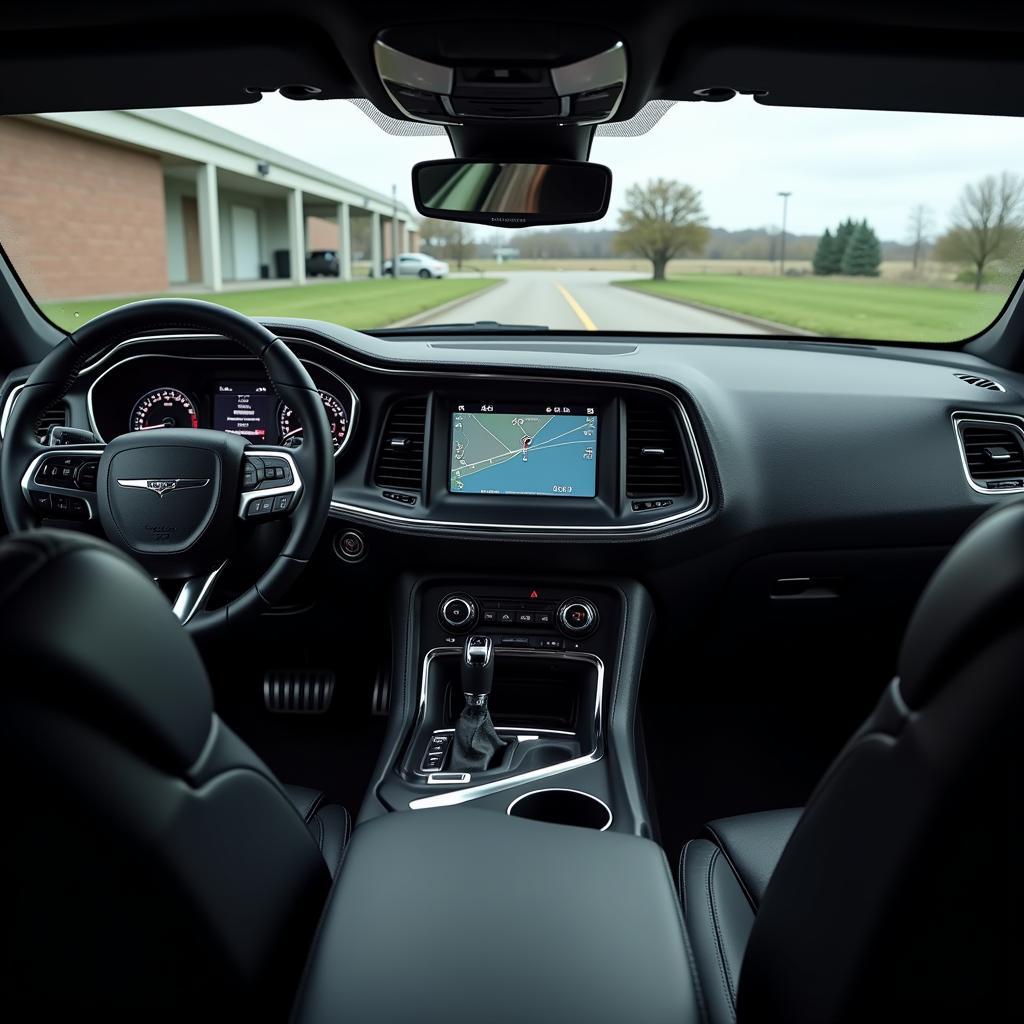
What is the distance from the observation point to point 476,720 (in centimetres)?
274

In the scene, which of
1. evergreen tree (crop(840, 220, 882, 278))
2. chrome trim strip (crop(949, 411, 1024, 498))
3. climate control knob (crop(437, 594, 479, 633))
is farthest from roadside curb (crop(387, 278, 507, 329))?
chrome trim strip (crop(949, 411, 1024, 498))

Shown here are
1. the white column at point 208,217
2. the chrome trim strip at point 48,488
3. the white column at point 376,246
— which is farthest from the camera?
the white column at point 208,217

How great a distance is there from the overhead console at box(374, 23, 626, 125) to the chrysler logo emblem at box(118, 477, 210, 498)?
3.62 ft

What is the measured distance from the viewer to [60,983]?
31.0 inches

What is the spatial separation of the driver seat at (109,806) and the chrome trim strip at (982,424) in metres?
2.91

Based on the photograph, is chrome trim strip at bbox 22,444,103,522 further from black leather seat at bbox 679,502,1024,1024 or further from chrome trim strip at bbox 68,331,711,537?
black leather seat at bbox 679,502,1024,1024

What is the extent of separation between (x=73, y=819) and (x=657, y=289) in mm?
3222

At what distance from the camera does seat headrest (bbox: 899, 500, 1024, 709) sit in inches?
30.3

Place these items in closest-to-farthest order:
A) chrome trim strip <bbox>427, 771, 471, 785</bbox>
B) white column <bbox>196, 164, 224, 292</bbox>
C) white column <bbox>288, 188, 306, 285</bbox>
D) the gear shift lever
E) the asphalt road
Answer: chrome trim strip <bbox>427, 771, 471, 785</bbox> → the gear shift lever → the asphalt road → white column <bbox>288, 188, 306, 285</bbox> → white column <bbox>196, 164, 224, 292</bbox>

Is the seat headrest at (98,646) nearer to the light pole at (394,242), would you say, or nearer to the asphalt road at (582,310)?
the asphalt road at (582,310)

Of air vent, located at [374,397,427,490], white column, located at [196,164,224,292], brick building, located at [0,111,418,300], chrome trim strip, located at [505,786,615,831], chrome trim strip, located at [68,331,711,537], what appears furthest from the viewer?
white column, located at [196,164,224,292]

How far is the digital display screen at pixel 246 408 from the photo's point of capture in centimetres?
317

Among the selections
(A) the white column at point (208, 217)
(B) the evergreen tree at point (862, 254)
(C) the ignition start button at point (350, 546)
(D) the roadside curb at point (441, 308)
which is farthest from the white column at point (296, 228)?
(B) the evergreen tree at point (862, 254)

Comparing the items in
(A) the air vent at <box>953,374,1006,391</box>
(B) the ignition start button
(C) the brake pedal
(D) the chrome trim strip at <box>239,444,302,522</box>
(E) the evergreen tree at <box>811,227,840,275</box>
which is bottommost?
(C) the brake pedal
